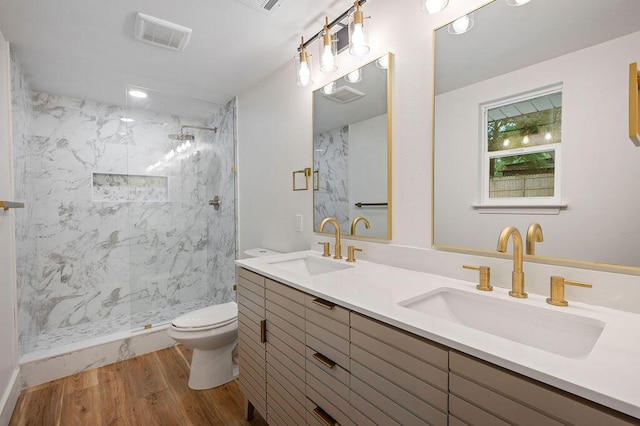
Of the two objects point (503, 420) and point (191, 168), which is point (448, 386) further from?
point (191, 168)

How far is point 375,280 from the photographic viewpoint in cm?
120

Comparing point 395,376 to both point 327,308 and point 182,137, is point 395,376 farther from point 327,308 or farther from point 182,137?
point 182,137

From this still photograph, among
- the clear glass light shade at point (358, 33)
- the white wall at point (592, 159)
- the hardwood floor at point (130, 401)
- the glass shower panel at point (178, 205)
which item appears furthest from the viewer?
the glass shower panel at point (178, 205)

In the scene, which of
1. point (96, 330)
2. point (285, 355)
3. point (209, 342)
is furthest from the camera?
point (96, 330)

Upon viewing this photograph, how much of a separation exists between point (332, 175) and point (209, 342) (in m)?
1.37

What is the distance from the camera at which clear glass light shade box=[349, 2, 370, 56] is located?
140 centimetres

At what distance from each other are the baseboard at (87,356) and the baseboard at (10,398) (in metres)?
0.11

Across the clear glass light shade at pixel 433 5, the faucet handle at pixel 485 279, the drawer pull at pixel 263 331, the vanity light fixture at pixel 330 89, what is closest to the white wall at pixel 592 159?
the faucet handle at pixel 485 279

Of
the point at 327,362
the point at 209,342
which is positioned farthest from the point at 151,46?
the point at 327,362

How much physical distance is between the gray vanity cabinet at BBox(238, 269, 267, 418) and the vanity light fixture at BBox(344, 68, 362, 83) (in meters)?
1.21

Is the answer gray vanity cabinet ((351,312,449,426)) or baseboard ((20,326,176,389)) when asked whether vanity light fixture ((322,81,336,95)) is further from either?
baseboard ((20,326,176,389))

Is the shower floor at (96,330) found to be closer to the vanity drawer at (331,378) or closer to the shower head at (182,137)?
the shower head at (182,137)

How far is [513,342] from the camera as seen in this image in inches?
24.7

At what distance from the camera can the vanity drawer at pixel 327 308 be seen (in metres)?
0.96
